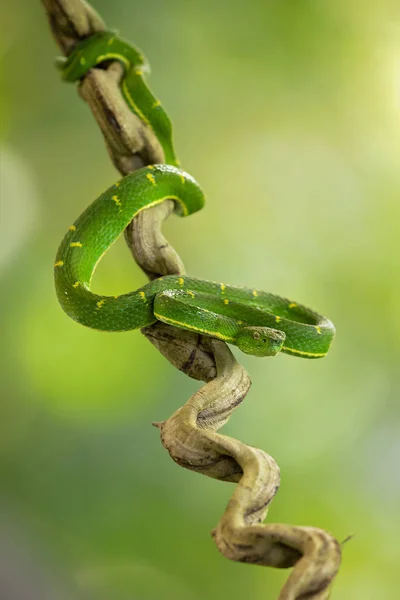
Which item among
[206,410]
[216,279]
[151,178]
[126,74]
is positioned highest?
[126,74]

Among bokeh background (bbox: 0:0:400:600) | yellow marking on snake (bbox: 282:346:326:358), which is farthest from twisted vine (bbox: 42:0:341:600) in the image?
bokeh background (bbox: 0:0:400:600)

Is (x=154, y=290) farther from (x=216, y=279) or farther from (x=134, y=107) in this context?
(x=216, y=279)

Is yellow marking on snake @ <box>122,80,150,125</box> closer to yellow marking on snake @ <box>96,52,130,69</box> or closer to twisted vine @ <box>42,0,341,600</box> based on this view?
twisted vine @ <box>42,0,341,600</box>

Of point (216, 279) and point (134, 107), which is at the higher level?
point (134, 107)

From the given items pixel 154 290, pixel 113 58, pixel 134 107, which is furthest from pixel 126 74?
pixel 154 290

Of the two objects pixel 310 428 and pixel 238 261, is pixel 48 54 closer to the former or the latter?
pixel 238 261

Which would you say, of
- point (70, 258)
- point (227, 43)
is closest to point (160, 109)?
point (70, 258)
